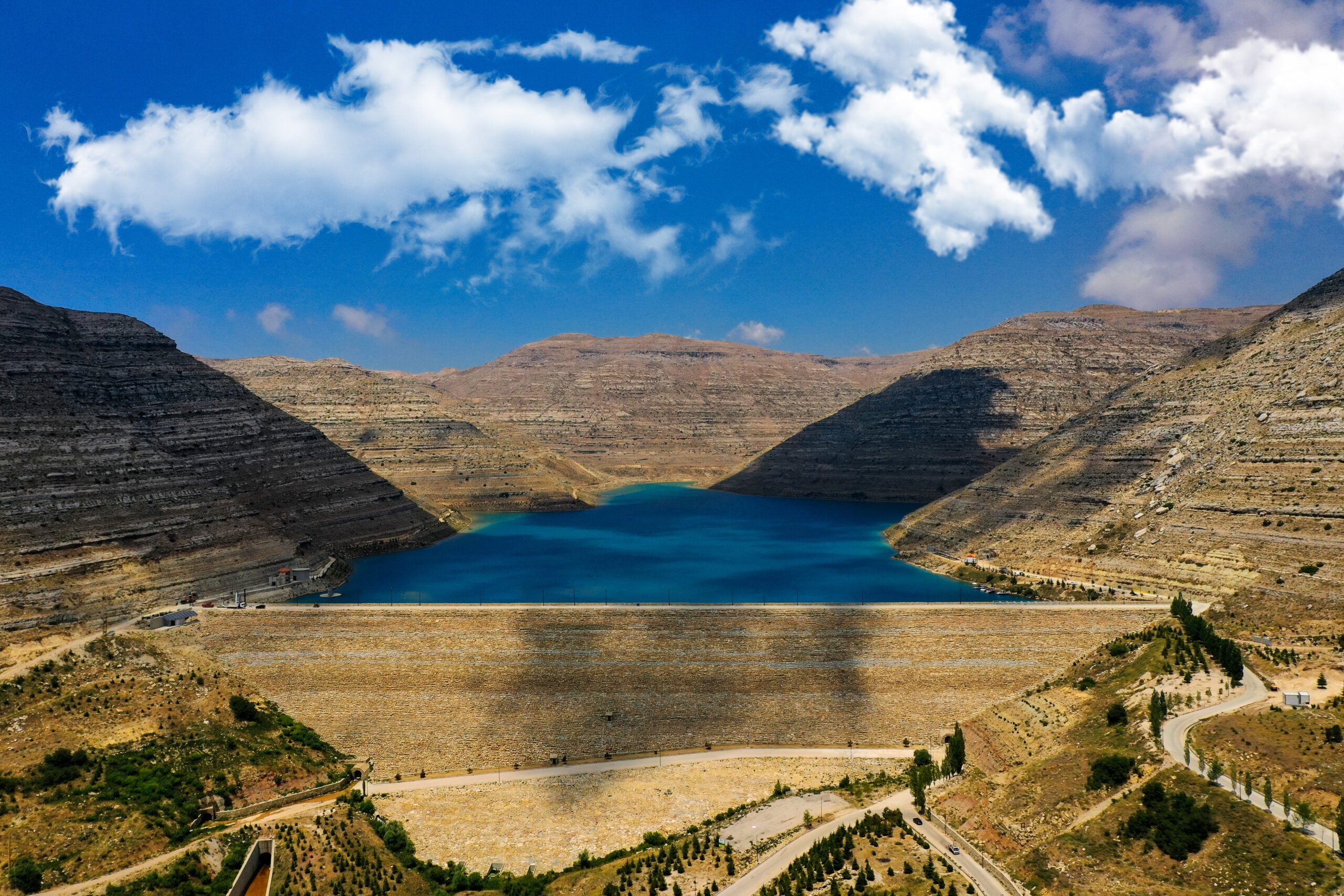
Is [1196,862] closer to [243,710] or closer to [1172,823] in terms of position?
[1172,823]

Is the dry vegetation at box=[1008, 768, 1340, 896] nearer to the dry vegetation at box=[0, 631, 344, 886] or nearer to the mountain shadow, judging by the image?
the dry vegetation at box=[0, 631, 344, 886]

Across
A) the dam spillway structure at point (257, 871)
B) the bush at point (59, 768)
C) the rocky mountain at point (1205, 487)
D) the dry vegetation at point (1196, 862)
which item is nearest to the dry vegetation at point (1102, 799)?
the dry vegetation at point (1196, 862)

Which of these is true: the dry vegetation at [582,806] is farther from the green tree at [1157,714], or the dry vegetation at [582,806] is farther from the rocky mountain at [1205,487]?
the rocky mountain at [1205,487]

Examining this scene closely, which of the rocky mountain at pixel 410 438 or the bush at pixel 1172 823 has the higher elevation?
the rocky mountain at pixel 410 438

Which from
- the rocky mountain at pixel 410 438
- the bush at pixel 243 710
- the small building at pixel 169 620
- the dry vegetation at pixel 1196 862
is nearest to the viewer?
the dry vegetation at pixel 1196 862

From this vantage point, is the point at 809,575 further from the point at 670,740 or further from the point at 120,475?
the point at 120,475

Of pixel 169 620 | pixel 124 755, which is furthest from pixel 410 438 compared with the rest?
pixel 124 755

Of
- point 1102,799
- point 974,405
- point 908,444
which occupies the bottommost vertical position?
point 1102,799
